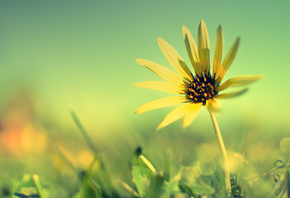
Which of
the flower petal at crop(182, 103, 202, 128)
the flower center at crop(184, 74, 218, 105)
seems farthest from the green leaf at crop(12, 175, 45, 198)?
the flower center at crop(184, 74, 218, 105)

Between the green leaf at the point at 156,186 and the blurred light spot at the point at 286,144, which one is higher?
the green leaf at the point at 156,186

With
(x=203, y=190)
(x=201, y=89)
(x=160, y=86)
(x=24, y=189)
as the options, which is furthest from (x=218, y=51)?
(x=24, y=189)

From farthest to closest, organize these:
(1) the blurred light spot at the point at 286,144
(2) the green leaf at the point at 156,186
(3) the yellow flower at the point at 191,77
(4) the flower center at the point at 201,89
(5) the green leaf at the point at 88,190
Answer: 1. (1) the blurred light spot at the point at 286,144
2. (4) the flower center at the point at 201,89
3. (3) the yellow flower at the point at 191,77
4. (5) the green leaf at the point at 88,190
5. (2) the green leaf at the point at 156,186

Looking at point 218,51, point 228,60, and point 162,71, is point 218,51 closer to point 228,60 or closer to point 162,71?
point 228,60

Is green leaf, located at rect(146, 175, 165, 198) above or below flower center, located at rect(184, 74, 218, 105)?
below

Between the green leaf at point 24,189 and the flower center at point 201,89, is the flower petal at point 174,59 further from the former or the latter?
the green leaf at point 24,189

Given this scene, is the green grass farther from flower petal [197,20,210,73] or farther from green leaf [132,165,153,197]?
flower petal [197,20,210,73]

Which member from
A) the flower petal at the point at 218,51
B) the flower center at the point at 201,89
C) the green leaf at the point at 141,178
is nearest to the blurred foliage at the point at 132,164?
the green leaf at the point at 141,178
